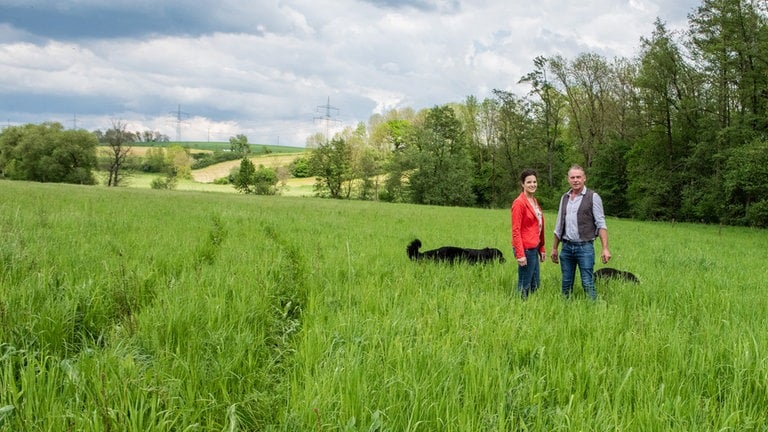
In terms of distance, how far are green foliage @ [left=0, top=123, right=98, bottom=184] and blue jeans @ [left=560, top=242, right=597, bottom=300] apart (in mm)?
87135

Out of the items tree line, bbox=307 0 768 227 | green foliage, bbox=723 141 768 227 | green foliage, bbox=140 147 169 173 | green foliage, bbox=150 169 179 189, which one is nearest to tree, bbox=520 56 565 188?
tree line, bbox=307 0 768 227

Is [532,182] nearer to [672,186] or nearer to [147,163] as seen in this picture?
[672,186]

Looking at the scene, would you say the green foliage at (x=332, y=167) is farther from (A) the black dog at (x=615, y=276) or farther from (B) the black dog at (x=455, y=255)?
(A) the black dog at (x=615, y=276)

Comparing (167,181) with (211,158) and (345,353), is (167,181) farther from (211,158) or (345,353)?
(345,353)

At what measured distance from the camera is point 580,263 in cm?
589

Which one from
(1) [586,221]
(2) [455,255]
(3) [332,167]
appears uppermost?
(3) [332,167]

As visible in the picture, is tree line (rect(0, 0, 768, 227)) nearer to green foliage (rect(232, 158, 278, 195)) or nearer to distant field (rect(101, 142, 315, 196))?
green foliage (rect(232, 158, 278, 195))

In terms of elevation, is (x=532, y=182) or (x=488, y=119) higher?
(x=488, y=119)

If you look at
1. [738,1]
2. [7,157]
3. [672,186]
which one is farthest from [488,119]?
[7,157]

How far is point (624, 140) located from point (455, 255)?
4190 cm

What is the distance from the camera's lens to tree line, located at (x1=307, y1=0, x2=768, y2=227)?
92.1 feet

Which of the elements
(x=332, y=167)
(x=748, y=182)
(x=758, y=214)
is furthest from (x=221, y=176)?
(x=758, y=214)

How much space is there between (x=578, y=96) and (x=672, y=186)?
1596cm

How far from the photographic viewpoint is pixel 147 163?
96.0m
